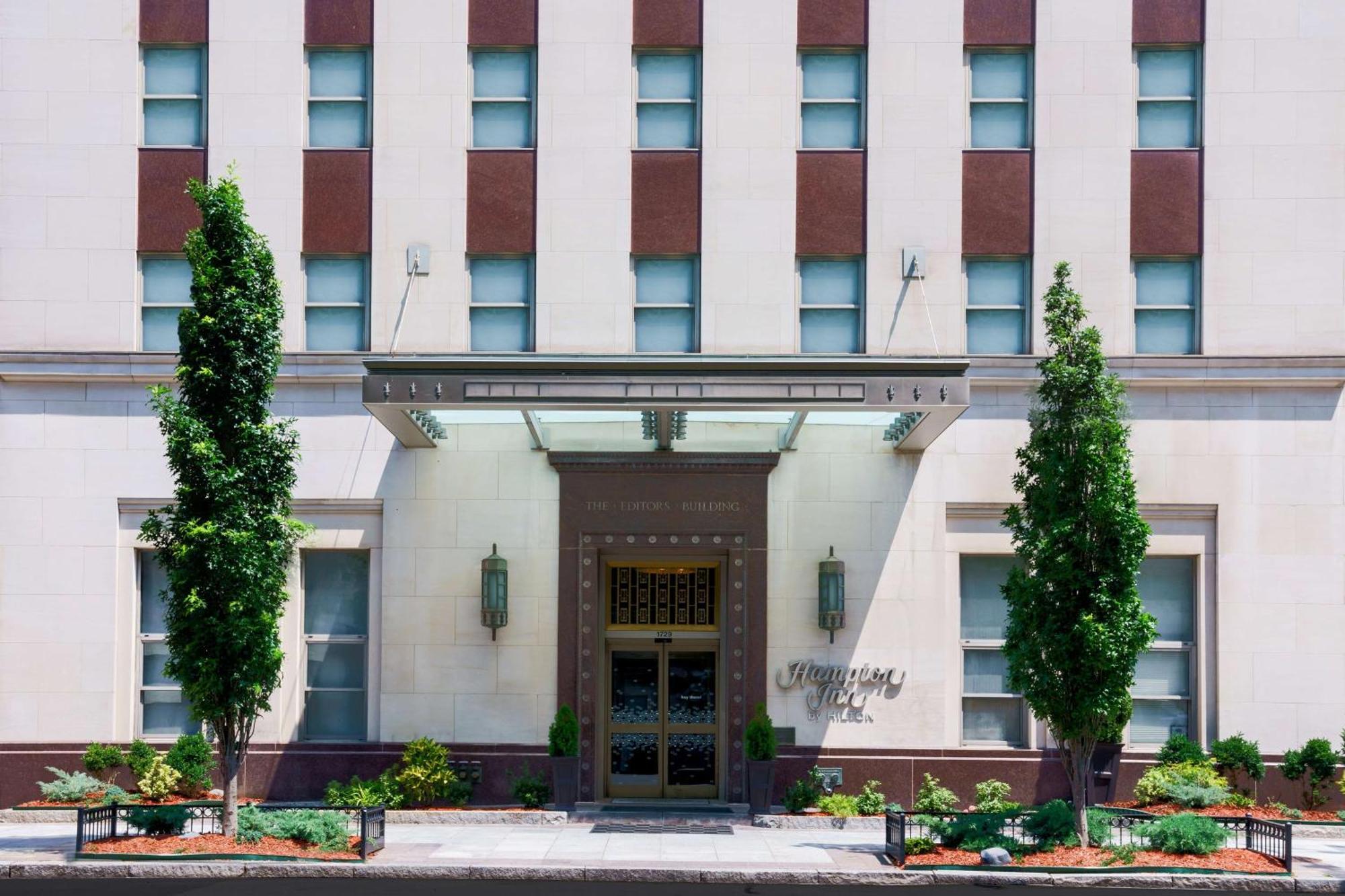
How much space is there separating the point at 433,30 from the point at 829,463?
31.3 ft

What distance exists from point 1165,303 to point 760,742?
9.65 m

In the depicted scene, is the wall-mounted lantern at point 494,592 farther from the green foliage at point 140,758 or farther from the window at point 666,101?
the window at point 666,101

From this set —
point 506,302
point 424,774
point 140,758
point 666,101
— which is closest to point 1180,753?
point 424,774

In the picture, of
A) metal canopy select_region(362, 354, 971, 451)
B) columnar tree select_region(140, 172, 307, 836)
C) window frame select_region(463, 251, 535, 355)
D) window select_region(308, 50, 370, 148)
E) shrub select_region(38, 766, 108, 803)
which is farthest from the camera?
window select_region(308, 50, 370, 148)

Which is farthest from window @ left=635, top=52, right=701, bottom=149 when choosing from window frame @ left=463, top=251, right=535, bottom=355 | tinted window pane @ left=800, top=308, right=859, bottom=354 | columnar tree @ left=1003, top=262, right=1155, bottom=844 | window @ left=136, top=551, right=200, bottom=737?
window @ left=136, top=551, right=200, bottom=737

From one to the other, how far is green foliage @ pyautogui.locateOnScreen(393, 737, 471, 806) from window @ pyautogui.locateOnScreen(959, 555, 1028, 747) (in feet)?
26.6

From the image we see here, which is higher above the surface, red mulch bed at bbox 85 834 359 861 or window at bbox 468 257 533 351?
window at bbox 468 257 533 351

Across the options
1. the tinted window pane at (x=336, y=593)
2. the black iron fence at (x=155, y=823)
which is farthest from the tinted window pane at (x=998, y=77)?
the black iron fence at (x=155, y=823)

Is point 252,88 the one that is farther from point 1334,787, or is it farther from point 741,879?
point 1334,787

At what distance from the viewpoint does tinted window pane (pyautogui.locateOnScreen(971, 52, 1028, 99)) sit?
23.1 meters

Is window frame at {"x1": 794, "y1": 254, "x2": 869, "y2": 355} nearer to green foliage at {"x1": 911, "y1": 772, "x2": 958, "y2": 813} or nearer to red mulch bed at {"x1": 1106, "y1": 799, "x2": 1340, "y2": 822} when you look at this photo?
green foliage at {"x1": 911, "y1": 772, "x2": 958, "y2": 813}

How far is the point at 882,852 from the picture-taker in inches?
723

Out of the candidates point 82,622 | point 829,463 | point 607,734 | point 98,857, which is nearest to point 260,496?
point 98,857

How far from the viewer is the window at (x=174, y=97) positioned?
2319 centimetres
